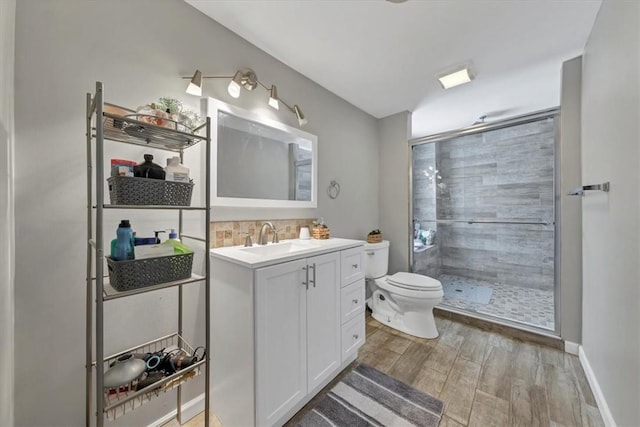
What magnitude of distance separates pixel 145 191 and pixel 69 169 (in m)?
0.45

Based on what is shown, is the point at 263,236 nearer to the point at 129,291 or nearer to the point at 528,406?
the point at 129,291

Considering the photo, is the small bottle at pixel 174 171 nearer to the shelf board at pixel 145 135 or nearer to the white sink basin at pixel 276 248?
the shelf board at pixel 145 135

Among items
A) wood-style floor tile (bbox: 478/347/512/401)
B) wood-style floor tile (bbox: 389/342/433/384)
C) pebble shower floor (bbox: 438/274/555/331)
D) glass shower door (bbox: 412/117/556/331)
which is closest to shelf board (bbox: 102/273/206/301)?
wood-style floor tile (bbox: 389/342/433/384)

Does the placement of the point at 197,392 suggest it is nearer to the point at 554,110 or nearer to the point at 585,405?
the point at 585,405

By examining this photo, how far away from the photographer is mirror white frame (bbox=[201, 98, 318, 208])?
148 centimetres

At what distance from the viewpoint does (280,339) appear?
4.11ft

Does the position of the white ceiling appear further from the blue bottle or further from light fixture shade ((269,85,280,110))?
the blue bottle

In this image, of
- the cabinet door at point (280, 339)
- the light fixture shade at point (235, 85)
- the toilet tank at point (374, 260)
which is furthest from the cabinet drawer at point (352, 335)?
the light fixture shade at point (235, 85)

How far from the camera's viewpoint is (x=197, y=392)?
1417 millimetres

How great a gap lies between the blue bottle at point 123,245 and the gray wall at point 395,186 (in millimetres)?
2587

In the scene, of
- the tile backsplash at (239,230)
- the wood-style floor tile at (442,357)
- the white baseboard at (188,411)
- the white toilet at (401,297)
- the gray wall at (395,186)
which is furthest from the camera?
the gray wall at (395,186)

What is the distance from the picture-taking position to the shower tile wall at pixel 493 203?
3.01 meters

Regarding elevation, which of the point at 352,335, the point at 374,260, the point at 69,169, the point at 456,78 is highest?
the point at 456,78

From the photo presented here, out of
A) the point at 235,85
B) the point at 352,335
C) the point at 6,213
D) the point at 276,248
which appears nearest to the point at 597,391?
the point at 352,335
